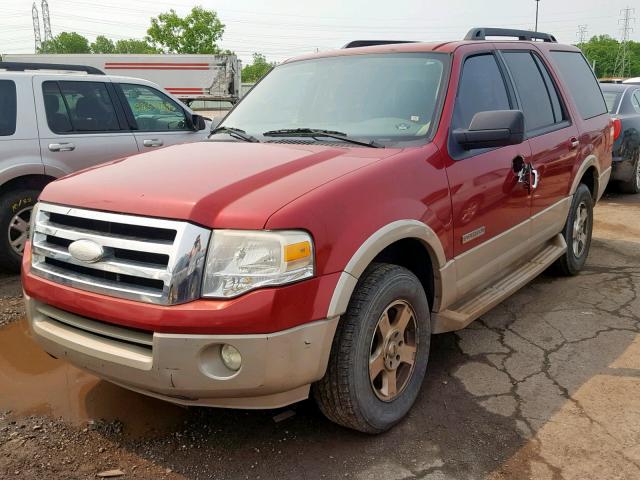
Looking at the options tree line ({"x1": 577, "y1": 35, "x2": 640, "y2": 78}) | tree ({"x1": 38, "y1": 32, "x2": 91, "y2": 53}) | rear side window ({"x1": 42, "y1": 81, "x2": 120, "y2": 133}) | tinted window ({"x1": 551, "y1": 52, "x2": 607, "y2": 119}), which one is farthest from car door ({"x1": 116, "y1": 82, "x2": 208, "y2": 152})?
tree line ({"x1": 577, "y1": 35, "x2": 640, "y2": 78})

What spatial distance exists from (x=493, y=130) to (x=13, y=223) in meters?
4.39

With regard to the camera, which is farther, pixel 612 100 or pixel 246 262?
pixel 612 100

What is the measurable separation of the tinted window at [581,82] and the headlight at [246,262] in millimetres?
3507

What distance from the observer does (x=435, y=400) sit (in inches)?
128

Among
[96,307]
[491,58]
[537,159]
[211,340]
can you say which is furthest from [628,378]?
[96,307]

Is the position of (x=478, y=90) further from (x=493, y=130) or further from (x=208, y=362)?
(x=208, y=362)

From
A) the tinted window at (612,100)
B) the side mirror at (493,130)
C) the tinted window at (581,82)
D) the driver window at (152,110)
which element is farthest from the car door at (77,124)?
the tinted window at (612,100)

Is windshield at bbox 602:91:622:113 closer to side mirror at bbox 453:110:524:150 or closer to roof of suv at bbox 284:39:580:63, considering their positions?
roof of suv at bbox 284:39:580:63

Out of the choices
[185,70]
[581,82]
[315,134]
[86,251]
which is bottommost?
[86,251]

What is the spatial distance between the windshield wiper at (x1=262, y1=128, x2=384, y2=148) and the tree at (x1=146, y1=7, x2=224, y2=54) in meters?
45.5

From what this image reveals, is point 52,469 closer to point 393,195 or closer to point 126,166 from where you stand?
point 126,166

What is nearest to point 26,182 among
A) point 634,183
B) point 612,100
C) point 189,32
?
point 612,100

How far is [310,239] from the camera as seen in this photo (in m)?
2.43

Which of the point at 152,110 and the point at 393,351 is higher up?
the point at 152,110
